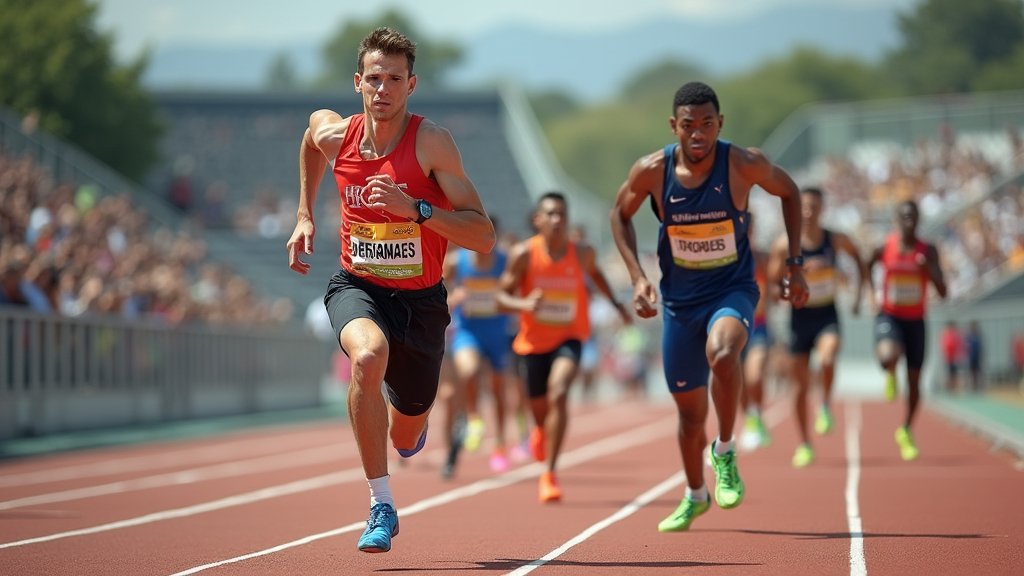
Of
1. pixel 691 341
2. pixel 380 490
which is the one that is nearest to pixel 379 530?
pixel 380 490

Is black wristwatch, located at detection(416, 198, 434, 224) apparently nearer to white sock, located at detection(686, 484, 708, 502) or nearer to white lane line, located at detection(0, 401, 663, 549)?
white sock, located at detection(686, 484, 708, 502)

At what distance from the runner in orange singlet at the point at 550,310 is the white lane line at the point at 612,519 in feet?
2.42

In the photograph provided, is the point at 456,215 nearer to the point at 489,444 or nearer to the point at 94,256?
the point at 489,444

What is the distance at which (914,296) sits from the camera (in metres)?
16.1

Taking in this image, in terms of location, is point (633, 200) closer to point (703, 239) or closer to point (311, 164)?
point (703, 239)

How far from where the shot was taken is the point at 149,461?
1772 centimetres

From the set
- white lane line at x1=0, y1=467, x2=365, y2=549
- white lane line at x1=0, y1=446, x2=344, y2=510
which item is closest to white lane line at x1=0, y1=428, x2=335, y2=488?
white lane line at x1=0, y1=446, x2=344, y2=510

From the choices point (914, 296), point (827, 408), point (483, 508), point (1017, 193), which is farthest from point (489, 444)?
point (1017, 193)

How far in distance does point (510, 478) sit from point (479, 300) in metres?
2.05

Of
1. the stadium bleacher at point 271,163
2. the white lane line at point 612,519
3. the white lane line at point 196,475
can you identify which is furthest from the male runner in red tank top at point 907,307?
the stadium bleacher at point 271,163

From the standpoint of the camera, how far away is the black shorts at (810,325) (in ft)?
53.5

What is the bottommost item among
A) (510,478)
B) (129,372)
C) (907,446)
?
(510,478)

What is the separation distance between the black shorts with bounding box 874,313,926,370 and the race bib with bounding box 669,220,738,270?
22.2ft

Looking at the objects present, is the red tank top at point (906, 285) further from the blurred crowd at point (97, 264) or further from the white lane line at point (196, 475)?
the blurred crowd at point (97, 264)
